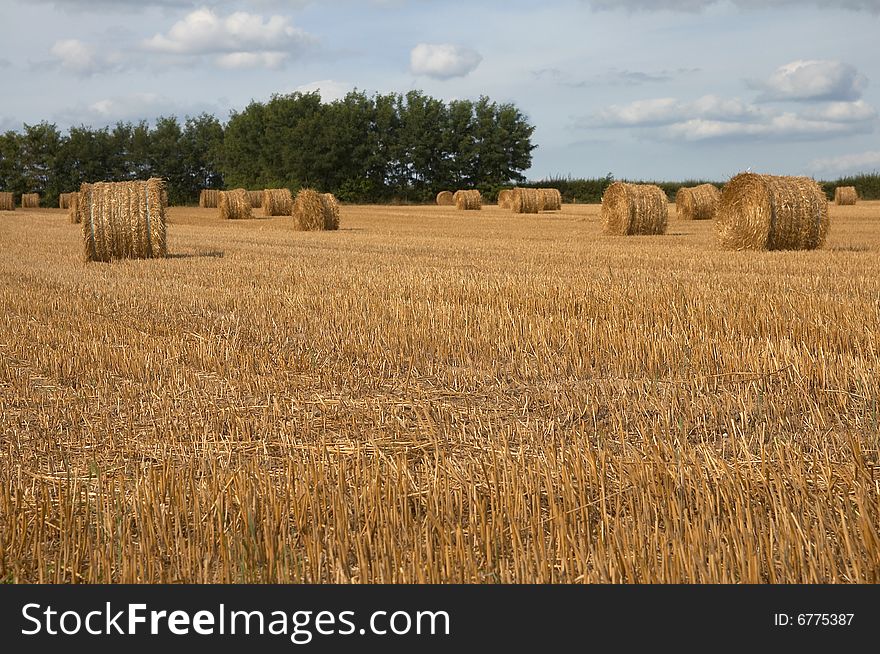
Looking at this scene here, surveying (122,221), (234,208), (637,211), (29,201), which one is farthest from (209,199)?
(122,221)

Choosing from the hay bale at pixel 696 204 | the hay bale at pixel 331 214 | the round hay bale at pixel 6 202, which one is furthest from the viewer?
the round hay bale at pixel 6 202

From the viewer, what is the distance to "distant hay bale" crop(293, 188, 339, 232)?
24328 millimetres

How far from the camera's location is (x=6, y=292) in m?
10.3

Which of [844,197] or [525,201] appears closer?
[525,201]

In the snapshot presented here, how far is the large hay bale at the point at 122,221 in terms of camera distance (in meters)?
14.3

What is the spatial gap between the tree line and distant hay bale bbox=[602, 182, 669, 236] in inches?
1473

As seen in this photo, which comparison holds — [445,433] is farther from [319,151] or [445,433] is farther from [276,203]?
[319,151]

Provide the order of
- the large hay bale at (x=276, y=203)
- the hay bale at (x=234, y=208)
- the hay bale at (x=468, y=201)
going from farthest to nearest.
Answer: the hay bale at (x=468, y=201)
the large hay bale at (x=276, y=203)
the hay bale at (x=234, y=208)

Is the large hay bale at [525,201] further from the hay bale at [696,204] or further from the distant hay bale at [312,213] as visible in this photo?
the distant hay bale at [312,213]

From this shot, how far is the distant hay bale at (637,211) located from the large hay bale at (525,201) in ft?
51.6

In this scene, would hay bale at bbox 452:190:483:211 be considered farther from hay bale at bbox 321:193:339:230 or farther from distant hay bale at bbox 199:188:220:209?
hay bale at bbox 321:193:339:230

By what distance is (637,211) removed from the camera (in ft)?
65.1

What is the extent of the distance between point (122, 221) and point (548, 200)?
80.0 feet

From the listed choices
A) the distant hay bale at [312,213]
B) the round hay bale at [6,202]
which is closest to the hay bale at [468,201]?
the distant hay bale at [312,213]
